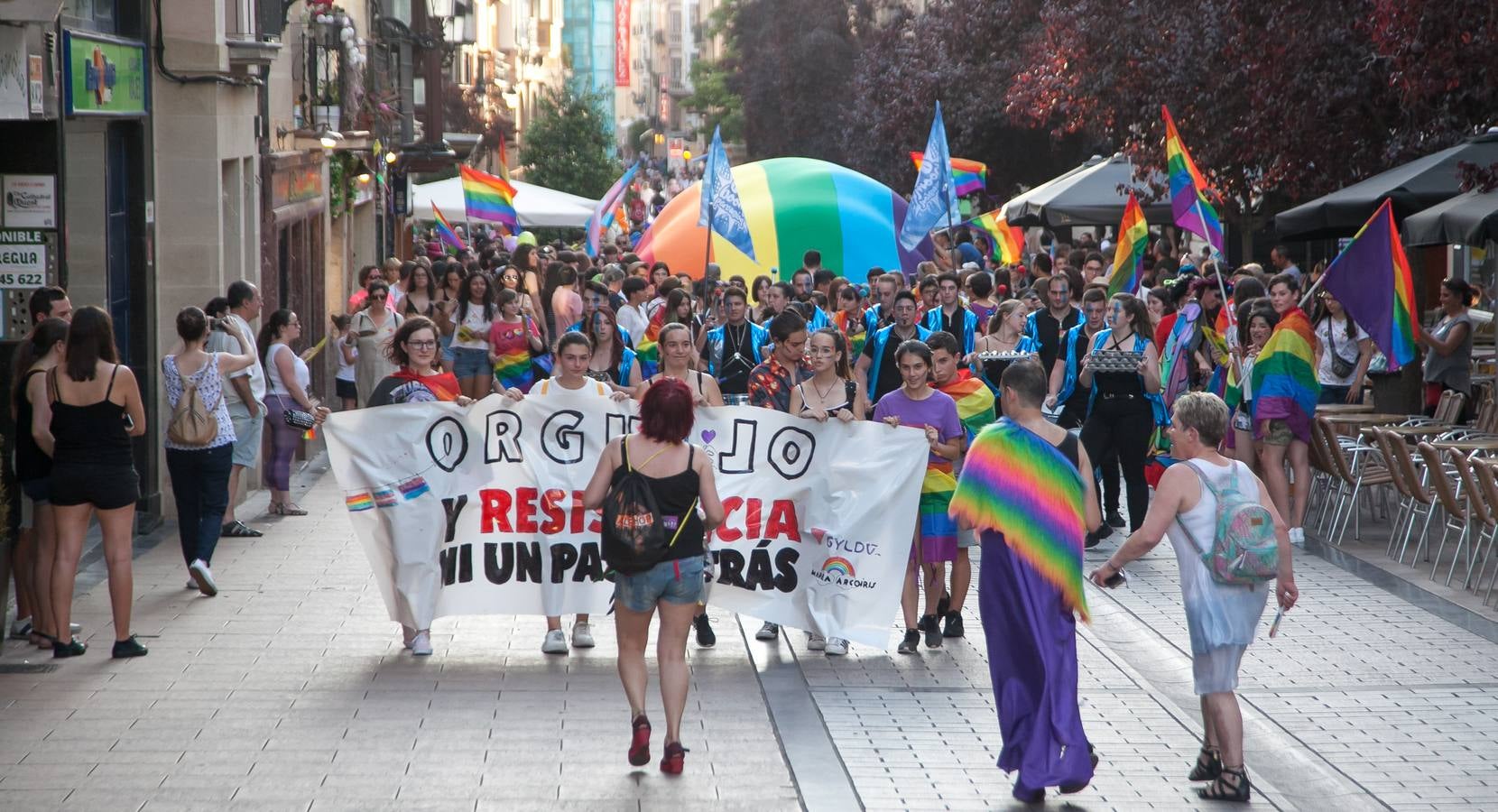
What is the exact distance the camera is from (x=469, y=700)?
27.5 feet

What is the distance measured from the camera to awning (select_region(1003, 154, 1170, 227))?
23.3 metres

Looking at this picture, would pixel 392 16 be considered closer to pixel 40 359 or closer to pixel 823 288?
pixel 823 288

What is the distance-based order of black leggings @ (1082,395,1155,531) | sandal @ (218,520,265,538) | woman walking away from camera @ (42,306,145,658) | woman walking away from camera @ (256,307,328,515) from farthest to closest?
woman walking away from camera @ (256,307,328,515) < sandal @ (218,520,265,538) < black leggings @ (1082,395,1155,531) < woman walking away from camera @ (42,306,145,658)

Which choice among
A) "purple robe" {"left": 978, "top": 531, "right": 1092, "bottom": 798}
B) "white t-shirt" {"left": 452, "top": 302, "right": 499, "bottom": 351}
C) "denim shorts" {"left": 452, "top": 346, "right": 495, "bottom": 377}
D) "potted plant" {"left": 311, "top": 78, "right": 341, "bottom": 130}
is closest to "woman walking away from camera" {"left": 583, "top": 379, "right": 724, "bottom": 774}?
"purple robe" {"left": 978, "top": 531, "right": 1092, "bottom": 798}

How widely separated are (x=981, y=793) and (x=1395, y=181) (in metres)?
9.20

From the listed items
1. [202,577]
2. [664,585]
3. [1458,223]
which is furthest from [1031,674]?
[1458,223]

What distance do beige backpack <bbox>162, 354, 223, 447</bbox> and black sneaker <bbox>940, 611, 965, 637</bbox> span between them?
4.40 metres

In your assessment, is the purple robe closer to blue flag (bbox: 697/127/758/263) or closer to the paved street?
the paved street

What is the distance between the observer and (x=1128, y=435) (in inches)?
499

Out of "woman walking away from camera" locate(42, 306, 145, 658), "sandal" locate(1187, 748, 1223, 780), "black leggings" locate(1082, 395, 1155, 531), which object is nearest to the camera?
"sandal" locate(1187, 748, 1223, 780)

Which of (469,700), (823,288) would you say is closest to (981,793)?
(469,700)

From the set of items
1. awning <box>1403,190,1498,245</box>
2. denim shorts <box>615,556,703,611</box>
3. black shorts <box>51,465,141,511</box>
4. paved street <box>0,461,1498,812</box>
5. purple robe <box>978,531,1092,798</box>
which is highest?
awning <box>1403,190,1498,245</box>

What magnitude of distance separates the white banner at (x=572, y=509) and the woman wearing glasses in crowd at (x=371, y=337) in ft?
23.1

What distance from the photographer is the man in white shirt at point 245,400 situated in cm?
1238
